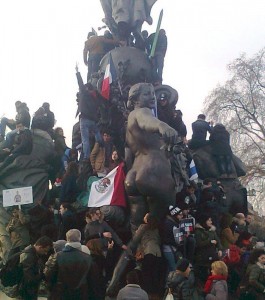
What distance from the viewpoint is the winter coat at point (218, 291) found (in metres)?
8.66

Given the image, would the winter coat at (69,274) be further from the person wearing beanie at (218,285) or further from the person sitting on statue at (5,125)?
the person sitting on statue at (5,125)

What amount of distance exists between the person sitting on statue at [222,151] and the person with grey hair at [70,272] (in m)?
7.30

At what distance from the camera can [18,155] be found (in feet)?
43.9

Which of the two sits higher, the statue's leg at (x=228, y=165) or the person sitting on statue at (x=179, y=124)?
the person sitting on statue at (x=179, y=124)

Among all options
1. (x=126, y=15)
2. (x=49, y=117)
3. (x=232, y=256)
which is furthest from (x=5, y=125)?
(x=232, y=256)

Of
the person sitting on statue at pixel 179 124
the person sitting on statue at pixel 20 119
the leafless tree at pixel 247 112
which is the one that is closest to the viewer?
the person sitting on statue at pixel 20 119

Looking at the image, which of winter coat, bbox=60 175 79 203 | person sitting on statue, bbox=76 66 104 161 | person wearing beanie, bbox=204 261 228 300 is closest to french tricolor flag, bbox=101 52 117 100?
Result: person sitting on statue, bbox=76 66 104 161

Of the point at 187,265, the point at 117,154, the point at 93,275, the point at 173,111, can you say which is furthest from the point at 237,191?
the point at 93,275

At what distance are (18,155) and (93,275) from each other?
6.51 metres

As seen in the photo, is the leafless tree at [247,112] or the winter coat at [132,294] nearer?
the winter coat at [132,294]

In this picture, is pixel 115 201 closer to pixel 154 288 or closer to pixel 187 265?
pixel 154 288

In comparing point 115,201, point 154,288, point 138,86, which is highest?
point 138,86

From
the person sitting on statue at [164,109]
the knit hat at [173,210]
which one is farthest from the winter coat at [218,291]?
the person sitting on statue at [164,109]

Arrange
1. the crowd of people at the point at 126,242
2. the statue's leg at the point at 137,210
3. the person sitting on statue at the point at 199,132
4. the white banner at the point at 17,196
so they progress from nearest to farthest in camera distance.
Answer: the crowd of people at the point at 126,242
the statue's leg at the point at 137,210
the white banner at the point at 17,196
the person sitting on statue at the point at 199,132
